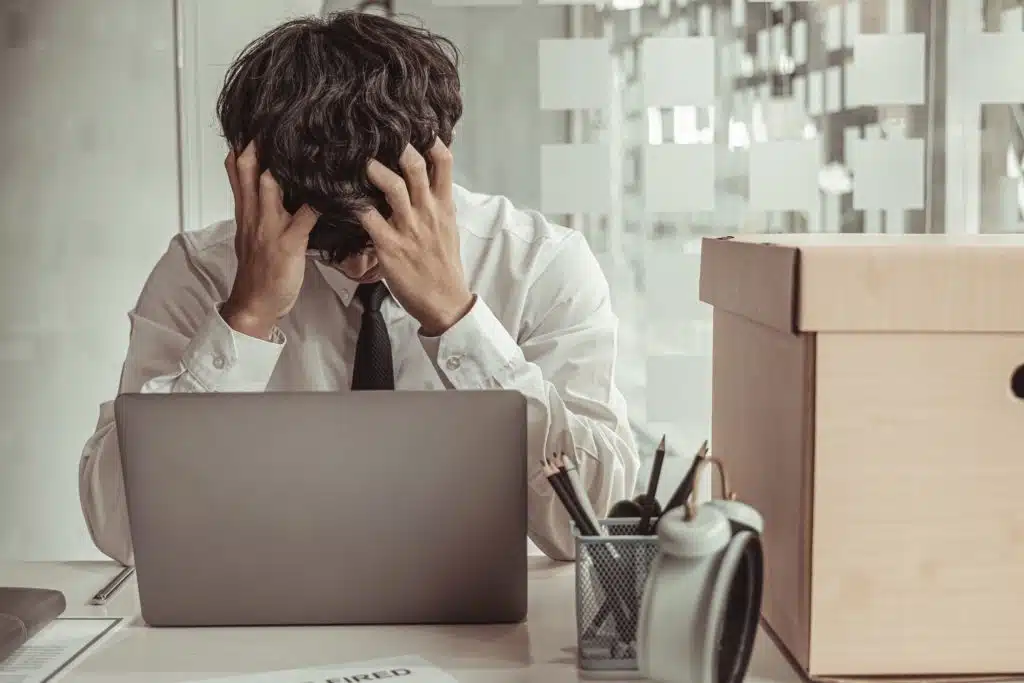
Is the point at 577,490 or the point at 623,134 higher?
the point at 623,134

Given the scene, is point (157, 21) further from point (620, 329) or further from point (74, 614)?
point (74, 614)

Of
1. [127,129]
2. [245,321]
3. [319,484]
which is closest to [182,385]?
[245,321]

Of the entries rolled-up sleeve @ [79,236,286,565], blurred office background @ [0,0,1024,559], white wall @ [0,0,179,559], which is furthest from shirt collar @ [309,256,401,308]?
white wall @ [0,0,179,559]

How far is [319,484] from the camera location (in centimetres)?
92

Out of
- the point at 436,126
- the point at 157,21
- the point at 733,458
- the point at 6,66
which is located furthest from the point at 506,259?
the point at 6,66

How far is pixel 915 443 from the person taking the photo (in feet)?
2.65

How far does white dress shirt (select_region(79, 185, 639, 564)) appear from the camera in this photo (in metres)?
1.45

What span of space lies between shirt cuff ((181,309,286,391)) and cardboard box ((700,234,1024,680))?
84 centimetres

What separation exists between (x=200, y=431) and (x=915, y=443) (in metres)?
0.55

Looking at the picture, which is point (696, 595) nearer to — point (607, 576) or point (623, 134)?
point (607, 576)

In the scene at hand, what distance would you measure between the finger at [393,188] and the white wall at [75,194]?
1.53m

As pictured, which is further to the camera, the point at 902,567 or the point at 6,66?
the point at 6,66

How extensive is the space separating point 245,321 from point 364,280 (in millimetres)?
234

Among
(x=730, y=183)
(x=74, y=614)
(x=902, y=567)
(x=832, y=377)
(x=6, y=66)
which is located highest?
(x=6, y=66)
